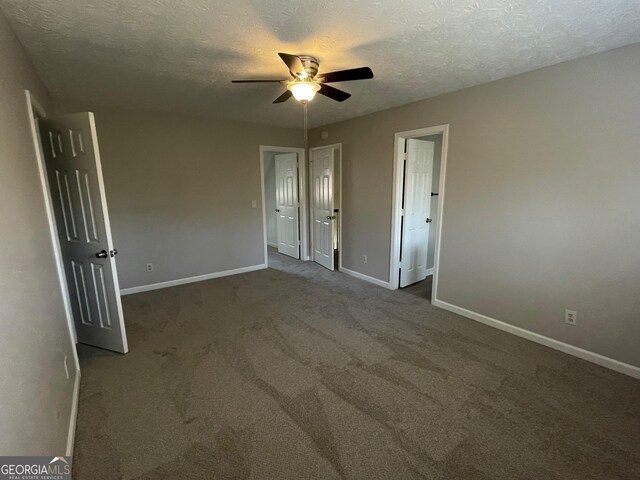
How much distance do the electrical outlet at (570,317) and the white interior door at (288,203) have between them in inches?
159

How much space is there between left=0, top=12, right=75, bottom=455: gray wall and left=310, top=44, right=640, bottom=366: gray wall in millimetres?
3442

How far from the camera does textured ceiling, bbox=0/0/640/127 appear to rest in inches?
63.3

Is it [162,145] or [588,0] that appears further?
[162,145]

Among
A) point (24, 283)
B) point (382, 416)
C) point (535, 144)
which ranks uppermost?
point (535, 144)

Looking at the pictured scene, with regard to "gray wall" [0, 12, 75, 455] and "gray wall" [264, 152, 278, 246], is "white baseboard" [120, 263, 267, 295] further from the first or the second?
"gray wall" [0, 12, 75, 455]

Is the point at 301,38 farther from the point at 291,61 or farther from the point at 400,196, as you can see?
the point at 400,196

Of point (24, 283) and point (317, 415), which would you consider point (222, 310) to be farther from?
point (24, 283)

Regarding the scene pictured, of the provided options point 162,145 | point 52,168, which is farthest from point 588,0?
point 162,145

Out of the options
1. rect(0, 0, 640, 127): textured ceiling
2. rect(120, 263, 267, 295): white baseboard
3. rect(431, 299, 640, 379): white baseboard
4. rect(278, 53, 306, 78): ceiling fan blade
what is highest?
rect(0, 0, 640, 127): textured ceiling

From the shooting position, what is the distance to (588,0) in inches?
61.4

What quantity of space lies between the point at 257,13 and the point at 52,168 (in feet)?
7.04

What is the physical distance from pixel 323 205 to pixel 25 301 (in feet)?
13.4

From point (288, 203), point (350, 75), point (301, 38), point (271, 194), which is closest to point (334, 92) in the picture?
point (350, 75)

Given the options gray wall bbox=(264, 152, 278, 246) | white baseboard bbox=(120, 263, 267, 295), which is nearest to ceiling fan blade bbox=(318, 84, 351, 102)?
white baseboard bbox=(120, 263, 267, 295)
